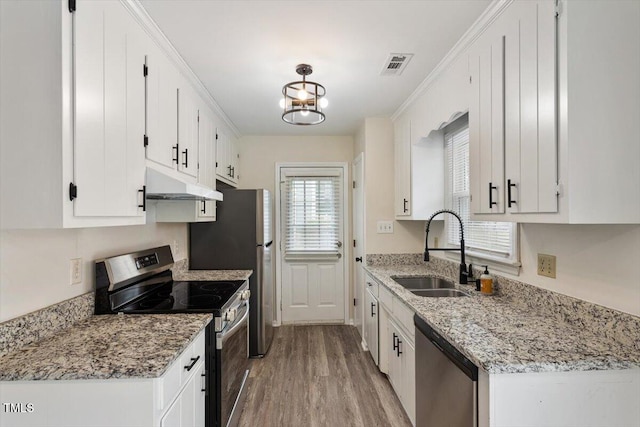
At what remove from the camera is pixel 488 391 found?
1.16 metres

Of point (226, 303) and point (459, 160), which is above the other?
point (459, 160)

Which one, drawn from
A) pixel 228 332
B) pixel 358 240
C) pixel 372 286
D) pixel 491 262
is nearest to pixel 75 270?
pixel 228 332

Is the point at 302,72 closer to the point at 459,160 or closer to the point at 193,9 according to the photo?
the point at 193,9

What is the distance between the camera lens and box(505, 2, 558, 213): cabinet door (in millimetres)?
1292

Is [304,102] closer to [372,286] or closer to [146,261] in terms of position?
[146,261]

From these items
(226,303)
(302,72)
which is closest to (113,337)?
(226,303)

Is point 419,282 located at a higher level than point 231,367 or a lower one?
higher

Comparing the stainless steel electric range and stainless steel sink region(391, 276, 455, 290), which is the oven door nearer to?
the stainless steel electric range

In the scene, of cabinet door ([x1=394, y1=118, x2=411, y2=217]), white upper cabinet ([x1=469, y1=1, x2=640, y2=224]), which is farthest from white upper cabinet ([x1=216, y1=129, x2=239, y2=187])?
white upper cabinet ([x1=469, y1=1, x2=640, y2=224])

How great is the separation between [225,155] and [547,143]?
2881 mm

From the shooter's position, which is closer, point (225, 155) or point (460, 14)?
point (460, 14)

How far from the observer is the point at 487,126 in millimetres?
1735

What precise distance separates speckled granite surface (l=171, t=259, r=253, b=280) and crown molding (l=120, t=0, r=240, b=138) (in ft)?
4.82

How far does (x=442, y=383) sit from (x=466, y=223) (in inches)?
59.4
